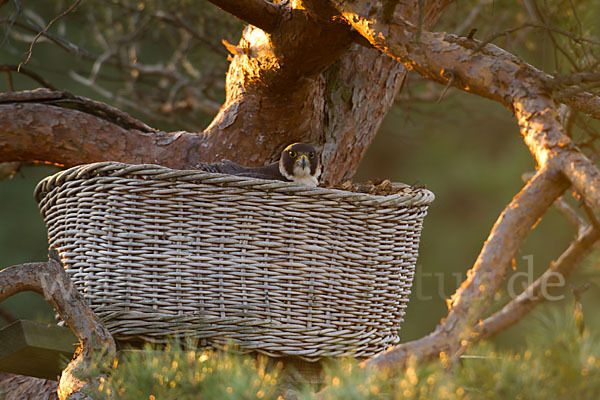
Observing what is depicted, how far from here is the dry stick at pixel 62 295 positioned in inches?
60.5

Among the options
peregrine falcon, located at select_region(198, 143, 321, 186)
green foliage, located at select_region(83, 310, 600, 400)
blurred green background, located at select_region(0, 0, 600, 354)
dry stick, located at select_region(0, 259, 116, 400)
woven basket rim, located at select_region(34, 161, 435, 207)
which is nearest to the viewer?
green foliage, located at select_region(83, 310, 600, 400)

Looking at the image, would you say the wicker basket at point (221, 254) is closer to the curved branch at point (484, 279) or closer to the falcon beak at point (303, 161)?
the falcon beak at point (303, 161)

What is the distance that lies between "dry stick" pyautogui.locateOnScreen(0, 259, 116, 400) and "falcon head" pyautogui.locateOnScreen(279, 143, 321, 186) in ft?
2.34

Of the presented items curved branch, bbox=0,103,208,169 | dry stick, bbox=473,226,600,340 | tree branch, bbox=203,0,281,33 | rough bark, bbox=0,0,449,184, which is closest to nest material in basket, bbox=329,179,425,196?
rough bark, bbox=0,0,449,184

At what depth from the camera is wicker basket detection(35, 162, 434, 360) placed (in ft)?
5.46

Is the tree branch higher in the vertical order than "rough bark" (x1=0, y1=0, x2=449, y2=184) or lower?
higher

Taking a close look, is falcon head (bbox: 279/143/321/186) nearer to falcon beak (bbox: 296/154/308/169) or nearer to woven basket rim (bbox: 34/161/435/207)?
falcon beak (bbox: 296/154/308/169)

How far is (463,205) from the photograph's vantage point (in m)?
7.60

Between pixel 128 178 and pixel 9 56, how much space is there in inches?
209

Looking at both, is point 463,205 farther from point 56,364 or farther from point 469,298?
point 469,298

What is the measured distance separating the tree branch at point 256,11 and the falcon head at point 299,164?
35cm

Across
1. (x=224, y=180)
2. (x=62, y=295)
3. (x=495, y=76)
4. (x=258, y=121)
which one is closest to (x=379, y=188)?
(x=224, y=180)

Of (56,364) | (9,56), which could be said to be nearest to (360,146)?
(56,364)

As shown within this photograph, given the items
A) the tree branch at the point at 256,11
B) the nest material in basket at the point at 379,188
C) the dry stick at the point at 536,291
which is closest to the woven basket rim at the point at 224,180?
the nest material in basket at the point at 379,188
